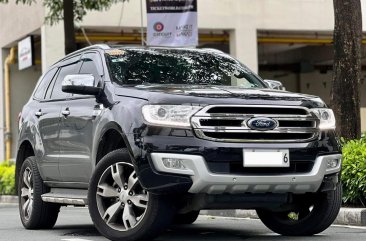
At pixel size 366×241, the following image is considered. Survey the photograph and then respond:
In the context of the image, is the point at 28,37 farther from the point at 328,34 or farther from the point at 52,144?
the point at 52,144

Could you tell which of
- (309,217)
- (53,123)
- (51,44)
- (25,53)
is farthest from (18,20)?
(309,217)

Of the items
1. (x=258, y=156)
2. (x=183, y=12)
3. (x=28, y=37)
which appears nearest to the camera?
(x=258, y=156)

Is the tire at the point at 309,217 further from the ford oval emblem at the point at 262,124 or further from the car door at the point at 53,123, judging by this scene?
the car door at the point at 53,123

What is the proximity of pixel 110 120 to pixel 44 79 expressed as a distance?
2.74 meters

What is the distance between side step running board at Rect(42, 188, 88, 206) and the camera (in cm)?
787

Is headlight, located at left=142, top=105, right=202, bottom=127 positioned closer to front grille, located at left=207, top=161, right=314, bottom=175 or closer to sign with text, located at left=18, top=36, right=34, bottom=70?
front grille, located at left=207, top=161, right=314, bottom=175

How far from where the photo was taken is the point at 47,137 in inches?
341

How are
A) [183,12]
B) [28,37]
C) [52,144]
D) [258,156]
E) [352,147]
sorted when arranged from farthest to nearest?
[28,37] < [183,12] < [352,147] < [52,144] < [258,156]

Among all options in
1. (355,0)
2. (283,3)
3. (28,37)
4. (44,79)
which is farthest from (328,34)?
(44,79)

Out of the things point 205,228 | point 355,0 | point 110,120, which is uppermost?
point 355,0

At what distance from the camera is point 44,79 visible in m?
9.74

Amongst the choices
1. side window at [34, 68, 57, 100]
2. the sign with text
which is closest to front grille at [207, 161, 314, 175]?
side window at [34, 68, 57, 100]

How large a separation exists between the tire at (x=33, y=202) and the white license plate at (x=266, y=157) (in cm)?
296

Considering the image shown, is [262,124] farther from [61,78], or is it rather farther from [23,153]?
[23,153]
